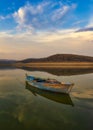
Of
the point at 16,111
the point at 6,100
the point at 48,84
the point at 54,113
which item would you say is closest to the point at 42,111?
the point at 54,113

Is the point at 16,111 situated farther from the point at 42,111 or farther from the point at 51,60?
the point at 51,60

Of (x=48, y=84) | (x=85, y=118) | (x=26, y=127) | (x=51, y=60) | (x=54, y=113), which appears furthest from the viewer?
(x=51, y=60)

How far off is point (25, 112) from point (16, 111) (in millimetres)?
897

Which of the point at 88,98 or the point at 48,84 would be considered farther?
the point at 48,84

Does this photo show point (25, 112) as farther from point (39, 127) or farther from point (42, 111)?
point (39, 127)

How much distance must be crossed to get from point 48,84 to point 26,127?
13524 millimetres

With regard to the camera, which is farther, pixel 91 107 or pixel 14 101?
pixel 14 101

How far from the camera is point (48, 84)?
26.4 metres

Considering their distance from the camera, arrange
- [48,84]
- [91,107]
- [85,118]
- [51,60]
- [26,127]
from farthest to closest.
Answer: [51,60]
[48,84]
[91,107]
[85,118]
[26,127]

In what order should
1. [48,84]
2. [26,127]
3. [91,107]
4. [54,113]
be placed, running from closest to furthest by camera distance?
[26,127]
[54,113]
[91,107]
[48,84]

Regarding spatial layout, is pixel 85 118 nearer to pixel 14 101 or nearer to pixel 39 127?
pixel 39 127

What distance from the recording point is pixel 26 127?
42.8 feet

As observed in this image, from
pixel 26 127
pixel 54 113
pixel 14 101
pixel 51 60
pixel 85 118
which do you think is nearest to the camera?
pixel 26 127

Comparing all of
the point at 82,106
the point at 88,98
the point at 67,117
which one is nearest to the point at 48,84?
the point at 88,98
